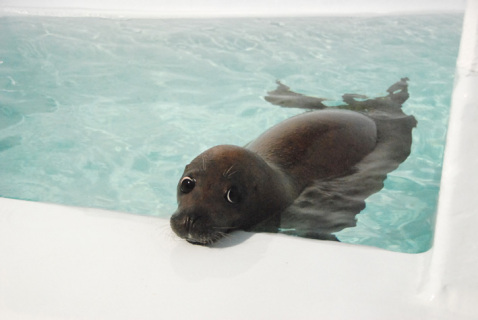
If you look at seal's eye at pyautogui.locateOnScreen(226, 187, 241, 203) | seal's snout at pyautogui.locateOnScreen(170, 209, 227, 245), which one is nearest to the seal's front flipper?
seal's eye at pyautogui.locateOnScreen(226, 187, 241, 203)

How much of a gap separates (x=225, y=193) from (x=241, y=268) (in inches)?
40.3

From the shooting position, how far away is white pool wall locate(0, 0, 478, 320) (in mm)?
1396

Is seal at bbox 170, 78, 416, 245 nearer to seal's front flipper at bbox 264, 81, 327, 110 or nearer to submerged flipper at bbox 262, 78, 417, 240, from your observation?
submerged flipper at bbox 262, 78, 417, 240

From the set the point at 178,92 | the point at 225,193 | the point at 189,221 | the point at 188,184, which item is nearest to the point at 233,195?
the point at 225,193

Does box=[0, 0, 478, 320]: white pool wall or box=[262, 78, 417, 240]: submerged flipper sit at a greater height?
box=[0, 0, 478, 320]: white pool wall

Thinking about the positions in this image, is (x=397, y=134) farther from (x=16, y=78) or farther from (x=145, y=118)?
(x=16, y=78)

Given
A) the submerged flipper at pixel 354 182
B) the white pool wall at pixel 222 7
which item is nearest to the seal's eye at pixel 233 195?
the submerged flipper at pixel 354 182

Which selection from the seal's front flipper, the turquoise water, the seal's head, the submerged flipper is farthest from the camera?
the seal's front flipper

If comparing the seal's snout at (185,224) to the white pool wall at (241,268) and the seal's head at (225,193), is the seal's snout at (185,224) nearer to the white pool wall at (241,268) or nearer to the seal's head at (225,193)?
the seal's head at (225,193)

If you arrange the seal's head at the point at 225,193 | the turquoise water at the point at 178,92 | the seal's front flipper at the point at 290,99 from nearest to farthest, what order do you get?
the seal's head at the point at 225,193
the turquoise water at the point at 178,92
the seal's front flipper at the point at 290,99

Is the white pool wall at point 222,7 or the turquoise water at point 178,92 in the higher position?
the white pool wall at point 222,7

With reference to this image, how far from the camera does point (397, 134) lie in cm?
434

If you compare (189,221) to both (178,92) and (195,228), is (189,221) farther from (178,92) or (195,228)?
(178,92)

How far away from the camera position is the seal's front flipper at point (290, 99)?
16.7ft
